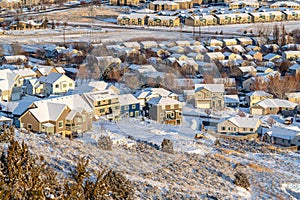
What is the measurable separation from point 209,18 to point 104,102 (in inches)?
451

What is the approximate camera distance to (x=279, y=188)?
351 centimetres

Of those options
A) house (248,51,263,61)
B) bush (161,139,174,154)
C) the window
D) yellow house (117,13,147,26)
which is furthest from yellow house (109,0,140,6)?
bush (161,139,174,154)

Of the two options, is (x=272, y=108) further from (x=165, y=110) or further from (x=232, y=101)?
(x=165, y=110)

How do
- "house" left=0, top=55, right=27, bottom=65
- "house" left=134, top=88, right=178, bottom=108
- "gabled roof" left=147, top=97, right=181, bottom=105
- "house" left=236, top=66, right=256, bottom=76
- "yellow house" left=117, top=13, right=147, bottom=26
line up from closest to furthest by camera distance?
"gabled roof" left=147, top=97, right=181, bottom=105
"house" left=134, top=88, right=178, bottom=108
"house" left=236, top=66, right=256, bottom=76
"house" left=0, top=55, right=27, bottom=65
"yellow house" left=117, top=13, right=147, bottom=26

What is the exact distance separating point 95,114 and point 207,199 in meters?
2.02

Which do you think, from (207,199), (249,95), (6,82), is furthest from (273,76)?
(207,199)

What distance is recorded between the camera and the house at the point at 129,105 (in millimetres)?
4414

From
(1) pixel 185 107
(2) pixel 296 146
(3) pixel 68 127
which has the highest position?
(1) pixel 185 107

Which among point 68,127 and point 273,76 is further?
point 273,76

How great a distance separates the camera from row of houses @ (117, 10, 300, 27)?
49.9 feet

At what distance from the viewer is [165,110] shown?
13.8 ft

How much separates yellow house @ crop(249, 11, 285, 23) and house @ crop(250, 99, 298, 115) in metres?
10.1

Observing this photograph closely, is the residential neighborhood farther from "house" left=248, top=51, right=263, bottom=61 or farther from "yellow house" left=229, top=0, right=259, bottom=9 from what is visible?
"yellow house" left=229, top=0, right=259, bottom=9

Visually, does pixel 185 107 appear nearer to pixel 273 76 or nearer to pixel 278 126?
pixel 278 126
